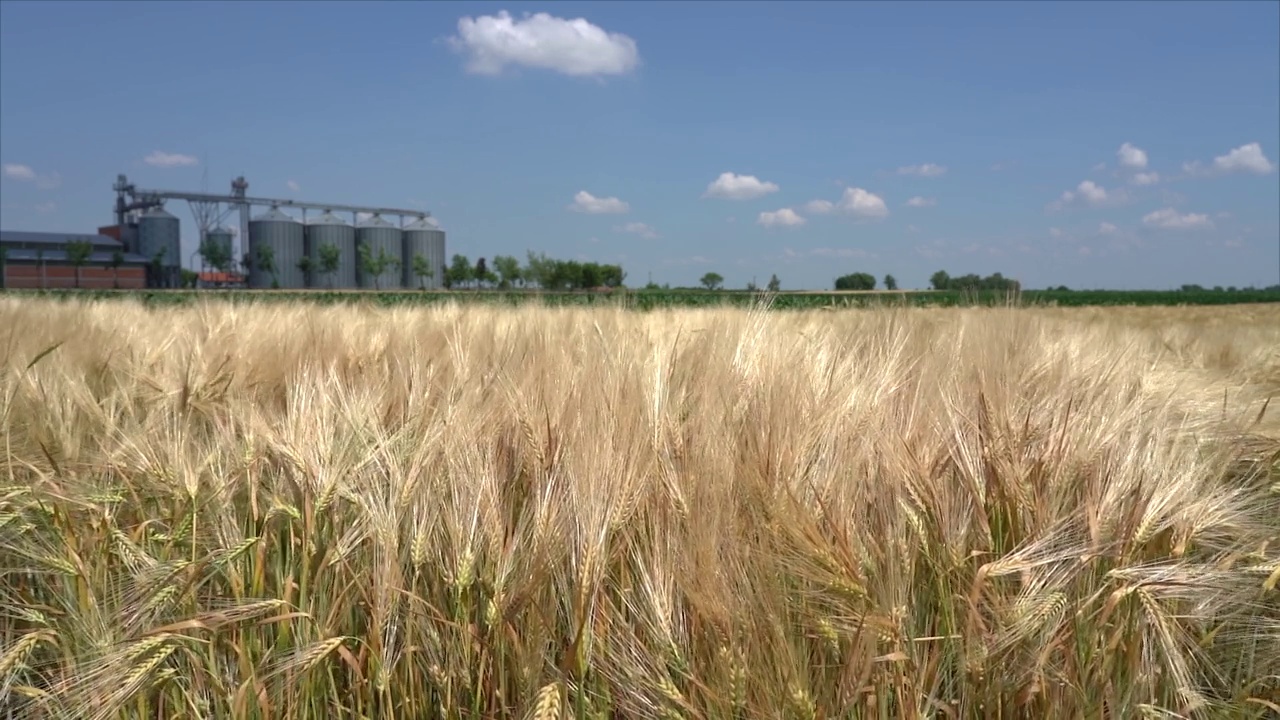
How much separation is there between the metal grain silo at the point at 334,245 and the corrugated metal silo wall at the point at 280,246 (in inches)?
55.7

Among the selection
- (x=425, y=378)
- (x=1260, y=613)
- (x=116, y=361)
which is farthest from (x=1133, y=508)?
(x=116, y=361)

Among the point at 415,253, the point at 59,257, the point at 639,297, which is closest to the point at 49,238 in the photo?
the point at 59,257

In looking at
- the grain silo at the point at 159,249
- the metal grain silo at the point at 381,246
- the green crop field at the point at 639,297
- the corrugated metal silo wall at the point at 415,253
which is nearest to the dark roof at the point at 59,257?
the grain silo at the point at 159,249

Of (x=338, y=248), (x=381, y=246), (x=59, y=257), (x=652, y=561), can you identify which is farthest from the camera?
(x=381, y=246)

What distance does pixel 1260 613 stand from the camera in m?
1.42

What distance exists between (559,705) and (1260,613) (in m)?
1.32

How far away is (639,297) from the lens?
13.8m

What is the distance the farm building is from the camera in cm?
6159

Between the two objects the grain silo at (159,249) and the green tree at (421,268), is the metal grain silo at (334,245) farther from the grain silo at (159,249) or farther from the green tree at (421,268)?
the grain silo at (159,249)

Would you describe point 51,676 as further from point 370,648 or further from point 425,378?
point 425,378

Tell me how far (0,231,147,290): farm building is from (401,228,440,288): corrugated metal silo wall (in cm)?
2199

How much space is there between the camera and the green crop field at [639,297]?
486 cm

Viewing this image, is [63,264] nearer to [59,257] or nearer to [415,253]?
[59,257]

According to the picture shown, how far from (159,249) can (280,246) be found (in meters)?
9.75
